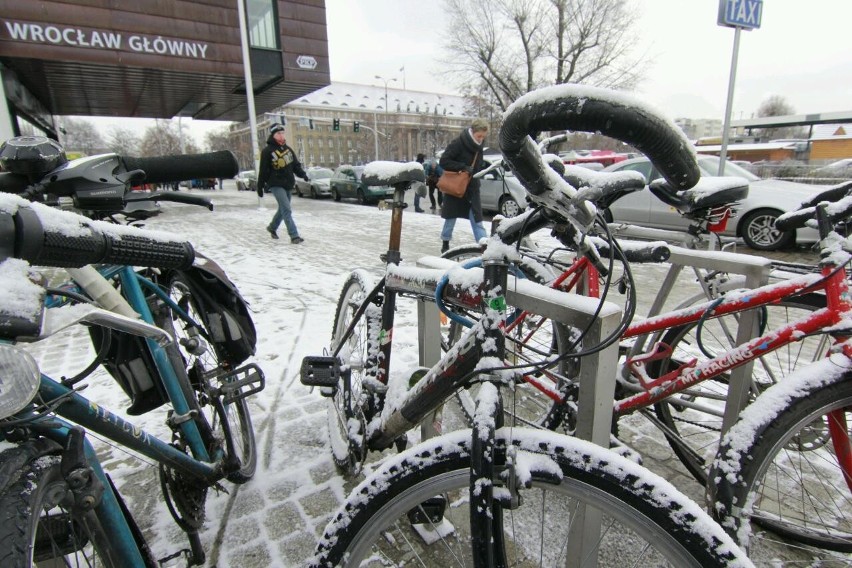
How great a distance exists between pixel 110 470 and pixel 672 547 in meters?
2.59

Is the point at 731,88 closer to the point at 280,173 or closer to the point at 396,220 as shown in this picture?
the point at 396,220

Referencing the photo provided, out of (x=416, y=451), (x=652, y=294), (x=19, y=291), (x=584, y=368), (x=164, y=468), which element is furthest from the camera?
(x=652, y=294)

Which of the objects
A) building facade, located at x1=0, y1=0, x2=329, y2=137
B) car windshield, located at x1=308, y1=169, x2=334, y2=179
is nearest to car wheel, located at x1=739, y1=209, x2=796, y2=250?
building facade, located at x1=0, y1=0, x2=329, y2=137

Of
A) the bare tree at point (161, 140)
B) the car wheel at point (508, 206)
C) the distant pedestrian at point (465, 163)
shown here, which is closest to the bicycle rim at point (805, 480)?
the distant pedestrian at point (465, 163)

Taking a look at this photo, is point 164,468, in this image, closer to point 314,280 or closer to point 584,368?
point 584,368

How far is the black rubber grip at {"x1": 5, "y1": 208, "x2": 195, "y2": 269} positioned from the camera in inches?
32.7

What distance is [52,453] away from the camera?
911mm

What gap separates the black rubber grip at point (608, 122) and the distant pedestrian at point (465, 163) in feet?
17.3

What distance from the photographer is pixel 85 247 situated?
98cm

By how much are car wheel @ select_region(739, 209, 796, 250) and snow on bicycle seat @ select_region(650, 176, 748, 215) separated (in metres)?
6.41

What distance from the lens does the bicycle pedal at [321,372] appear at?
6.89ft

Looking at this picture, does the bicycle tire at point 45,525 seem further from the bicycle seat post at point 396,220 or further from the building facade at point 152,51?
the building facade at point 152,51

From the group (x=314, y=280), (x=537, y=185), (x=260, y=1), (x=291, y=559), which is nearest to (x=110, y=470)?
(x=291, y=559)

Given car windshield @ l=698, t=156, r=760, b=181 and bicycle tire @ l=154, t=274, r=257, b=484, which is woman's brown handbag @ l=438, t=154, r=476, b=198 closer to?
bicycle tire @ l=154, t=274, r=257, b=484
